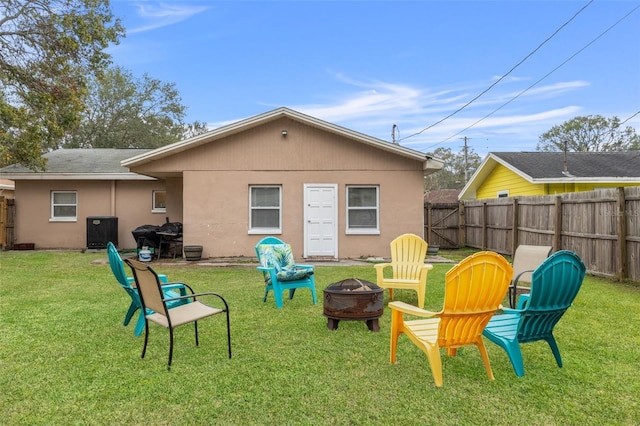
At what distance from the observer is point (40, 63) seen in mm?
12641

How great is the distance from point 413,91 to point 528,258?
18.9 metres

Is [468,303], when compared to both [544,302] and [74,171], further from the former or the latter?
[74,171]

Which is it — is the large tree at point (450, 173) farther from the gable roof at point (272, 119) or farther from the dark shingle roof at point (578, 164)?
the gable roof at point (272, 119)

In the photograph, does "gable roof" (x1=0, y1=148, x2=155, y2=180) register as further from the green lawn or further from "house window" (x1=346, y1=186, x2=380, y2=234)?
the green lawn

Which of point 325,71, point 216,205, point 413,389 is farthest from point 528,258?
point 325,71

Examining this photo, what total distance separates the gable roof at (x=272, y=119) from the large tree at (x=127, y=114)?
68.1ft

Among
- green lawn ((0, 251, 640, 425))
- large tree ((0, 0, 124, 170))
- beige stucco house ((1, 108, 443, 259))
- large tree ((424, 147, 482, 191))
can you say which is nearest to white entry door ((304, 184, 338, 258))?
beige stucco house ((1, 108, 443, 259))

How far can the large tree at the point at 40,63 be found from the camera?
12391mm

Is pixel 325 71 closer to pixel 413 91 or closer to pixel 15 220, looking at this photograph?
pixel 413 91

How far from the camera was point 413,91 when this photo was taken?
74.8 ft

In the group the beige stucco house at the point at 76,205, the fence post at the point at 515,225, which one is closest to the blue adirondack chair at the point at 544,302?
the fence post at the point at 515,225

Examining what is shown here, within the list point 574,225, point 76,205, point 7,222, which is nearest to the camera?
point 574,225

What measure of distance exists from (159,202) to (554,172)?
14515mm

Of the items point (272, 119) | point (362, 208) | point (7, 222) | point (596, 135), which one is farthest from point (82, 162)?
point (596, 135)
